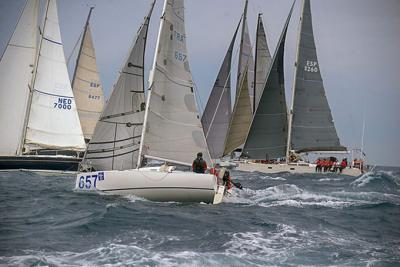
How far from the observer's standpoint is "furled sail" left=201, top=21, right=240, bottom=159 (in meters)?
47.7

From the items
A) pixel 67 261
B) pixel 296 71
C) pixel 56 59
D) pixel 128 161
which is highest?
pixel 296 71

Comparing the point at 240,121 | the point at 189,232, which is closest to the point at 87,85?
the point at 240,121

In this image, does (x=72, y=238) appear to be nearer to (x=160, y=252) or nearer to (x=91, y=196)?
(x=160, y=252)

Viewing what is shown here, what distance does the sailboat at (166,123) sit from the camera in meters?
16.5

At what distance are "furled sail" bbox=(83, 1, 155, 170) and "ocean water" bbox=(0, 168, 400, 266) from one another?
191cm

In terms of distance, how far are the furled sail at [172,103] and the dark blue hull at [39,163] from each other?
1195 centimetres

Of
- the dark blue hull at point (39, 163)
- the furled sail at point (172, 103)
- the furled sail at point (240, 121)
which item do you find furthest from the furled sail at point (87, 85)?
the furled sail at point (172, 103)

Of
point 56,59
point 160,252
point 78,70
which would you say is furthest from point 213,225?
point 78,70

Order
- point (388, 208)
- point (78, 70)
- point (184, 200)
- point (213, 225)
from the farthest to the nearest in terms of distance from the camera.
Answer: point (78, 70)
point (388, 208)
point (184, 200)
point (213, 225)

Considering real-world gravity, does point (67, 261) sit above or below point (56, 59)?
below

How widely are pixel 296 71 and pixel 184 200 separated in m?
28.6

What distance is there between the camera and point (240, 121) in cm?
4581

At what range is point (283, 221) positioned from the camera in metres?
13.6

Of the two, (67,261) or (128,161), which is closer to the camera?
(67,261)
